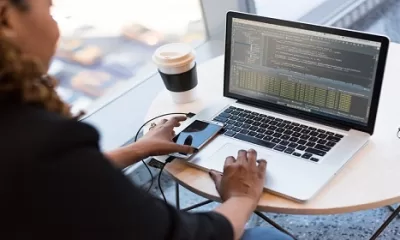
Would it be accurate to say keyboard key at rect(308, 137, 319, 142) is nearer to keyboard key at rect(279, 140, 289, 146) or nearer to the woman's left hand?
keyboard key at rect(279, 140, 289, 146)

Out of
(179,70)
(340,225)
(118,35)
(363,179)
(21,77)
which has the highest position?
(21,77)

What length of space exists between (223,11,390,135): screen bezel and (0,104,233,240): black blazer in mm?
655

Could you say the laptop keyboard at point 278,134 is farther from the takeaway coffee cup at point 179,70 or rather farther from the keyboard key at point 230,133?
the takeaway coffee cup at point 179,70

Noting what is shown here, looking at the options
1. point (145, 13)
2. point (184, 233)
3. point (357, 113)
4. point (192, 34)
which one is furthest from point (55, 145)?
point (192, 34)

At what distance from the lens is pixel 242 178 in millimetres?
1154

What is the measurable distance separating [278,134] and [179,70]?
333mm

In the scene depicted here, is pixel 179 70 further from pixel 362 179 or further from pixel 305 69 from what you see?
pixel 362 179

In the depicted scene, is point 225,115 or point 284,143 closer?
point 284,143

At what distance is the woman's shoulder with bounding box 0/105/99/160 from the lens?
0.73 metres

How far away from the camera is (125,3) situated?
2.38 m

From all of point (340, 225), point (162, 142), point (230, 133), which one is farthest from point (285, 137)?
point (340, 225)

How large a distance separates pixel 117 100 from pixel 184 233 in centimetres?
147

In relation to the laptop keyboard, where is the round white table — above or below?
below

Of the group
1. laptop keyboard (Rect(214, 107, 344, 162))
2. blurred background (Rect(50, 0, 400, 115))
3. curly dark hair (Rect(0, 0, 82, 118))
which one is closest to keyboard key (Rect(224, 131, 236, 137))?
laptop keyboard (Rect(214, 107, 344, 162))
